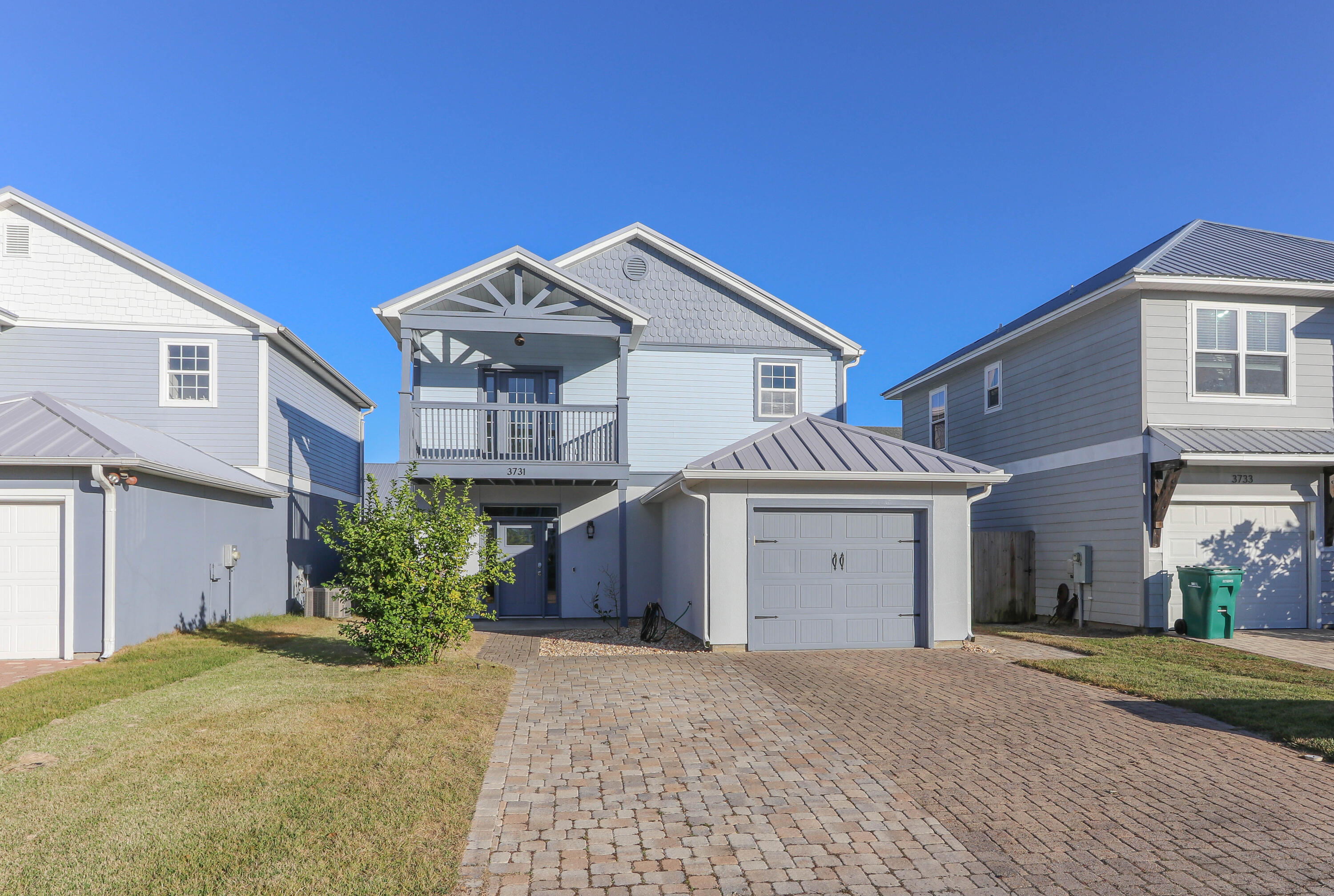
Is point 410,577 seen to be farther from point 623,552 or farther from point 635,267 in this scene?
point 635,267

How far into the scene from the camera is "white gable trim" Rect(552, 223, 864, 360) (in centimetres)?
1730

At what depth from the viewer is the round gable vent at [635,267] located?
17.5 metres

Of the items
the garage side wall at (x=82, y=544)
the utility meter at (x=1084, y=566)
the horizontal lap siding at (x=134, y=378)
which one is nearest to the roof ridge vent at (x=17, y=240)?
the horizontal lap siding at (x=134, y=378)

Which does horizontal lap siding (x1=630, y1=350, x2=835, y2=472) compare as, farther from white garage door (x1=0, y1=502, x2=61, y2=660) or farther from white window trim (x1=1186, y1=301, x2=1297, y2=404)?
white garage door (x1=0, y1=502, x2=61, y2=660)

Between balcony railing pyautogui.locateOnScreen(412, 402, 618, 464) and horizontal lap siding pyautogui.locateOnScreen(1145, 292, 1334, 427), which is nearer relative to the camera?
horizontal lap siding pyautogui.locateOnScreen(1145, 292, 1334, 427)

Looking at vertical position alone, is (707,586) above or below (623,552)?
below

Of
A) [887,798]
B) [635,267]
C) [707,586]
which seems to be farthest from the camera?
[635,267]

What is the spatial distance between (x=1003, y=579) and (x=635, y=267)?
9733 mm

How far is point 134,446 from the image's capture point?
1202 centimetres

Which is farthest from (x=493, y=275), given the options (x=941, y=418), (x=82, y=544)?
(x=941, y=418)

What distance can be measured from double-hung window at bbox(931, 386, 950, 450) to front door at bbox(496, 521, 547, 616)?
10.5 m

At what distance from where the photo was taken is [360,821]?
4824 millimetres

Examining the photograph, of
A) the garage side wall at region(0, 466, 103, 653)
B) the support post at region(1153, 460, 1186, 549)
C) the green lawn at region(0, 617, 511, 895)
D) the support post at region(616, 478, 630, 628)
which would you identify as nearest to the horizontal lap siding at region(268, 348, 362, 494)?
the garage side wall at region(0, 466, 103, 653)

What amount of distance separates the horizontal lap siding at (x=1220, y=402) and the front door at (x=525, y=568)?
1107cm
